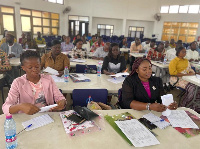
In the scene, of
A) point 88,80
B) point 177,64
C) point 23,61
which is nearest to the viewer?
point 23,61

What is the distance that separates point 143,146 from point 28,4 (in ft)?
42.3

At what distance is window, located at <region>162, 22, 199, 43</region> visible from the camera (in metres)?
16.1

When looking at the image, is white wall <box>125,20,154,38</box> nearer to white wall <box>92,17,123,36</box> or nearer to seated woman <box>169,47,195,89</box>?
white wall <box>92,17,123,36</box>

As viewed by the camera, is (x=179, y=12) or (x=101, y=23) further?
(x=101, y=23)

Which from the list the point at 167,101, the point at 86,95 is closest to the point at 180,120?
the point at 167,101

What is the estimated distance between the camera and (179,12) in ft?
53.6

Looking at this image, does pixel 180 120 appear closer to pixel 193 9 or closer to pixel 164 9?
pixel 193 9

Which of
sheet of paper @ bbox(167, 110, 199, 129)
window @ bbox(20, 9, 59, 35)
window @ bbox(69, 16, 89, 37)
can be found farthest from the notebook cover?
window @ bbox(69, 16, 89, 37)

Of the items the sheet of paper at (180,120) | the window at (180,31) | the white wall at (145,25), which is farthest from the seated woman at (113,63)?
the window at (180,31)

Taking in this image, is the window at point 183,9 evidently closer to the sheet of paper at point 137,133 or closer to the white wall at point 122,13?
the white wall at point 122,13

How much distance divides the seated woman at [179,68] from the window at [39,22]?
427 inches

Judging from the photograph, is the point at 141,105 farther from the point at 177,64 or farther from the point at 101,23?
the point at 101,23

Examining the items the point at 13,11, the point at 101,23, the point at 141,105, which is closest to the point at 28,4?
the point at 13,11

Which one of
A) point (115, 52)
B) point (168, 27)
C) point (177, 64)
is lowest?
point (177, 64)
